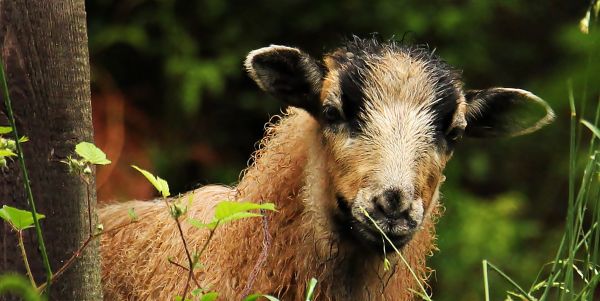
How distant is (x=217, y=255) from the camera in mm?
4660

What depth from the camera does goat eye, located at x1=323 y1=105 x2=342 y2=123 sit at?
4535 mm

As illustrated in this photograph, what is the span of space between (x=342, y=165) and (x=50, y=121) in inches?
46.8

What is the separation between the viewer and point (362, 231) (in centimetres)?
426

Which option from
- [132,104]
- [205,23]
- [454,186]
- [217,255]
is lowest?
[454,186]

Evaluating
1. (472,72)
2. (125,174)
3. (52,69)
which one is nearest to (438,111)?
(52,69)

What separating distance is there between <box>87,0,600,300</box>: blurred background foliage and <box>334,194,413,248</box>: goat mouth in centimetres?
422

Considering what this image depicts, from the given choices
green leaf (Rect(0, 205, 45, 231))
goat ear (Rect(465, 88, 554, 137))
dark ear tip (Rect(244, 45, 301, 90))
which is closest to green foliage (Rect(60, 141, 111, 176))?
green leaf (Rect(0, 205, 45, 231))

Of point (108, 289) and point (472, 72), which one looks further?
point (472, 72)

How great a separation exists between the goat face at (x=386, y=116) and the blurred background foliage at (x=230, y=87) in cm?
371

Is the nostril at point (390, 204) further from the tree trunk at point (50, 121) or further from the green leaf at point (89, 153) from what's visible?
the green leaf at point (89, 153)

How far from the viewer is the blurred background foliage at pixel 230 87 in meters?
8.83

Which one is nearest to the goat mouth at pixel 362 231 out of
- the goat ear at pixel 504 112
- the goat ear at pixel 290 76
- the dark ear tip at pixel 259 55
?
the goat ear at pixel 290 76

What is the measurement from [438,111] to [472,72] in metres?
5.37

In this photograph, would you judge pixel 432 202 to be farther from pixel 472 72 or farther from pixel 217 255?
pixel 472 72
